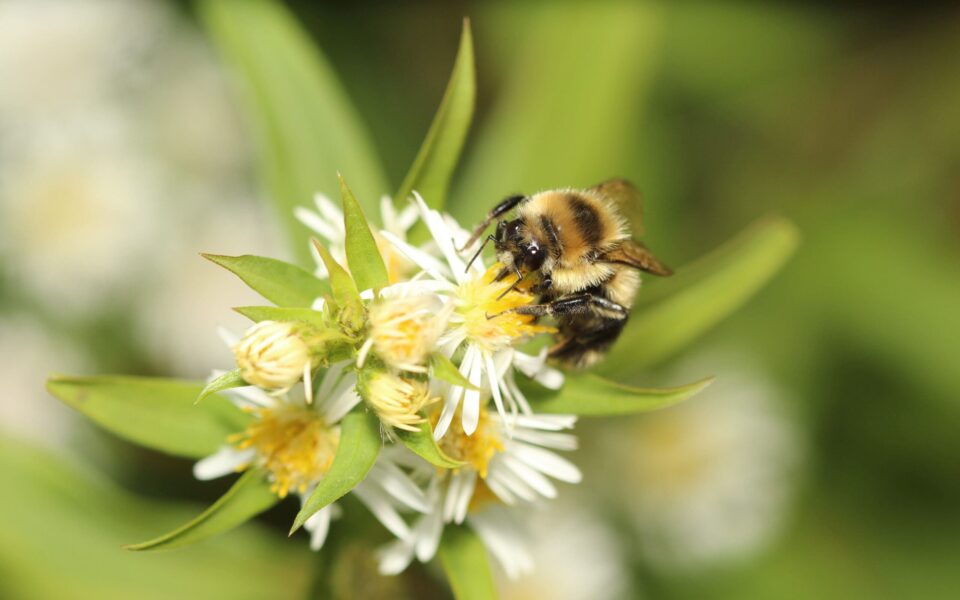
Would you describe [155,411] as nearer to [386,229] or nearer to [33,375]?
[386,229]

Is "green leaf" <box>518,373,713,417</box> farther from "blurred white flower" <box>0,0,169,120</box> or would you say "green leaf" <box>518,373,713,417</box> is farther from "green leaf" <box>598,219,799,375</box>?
"blurred white flower" <box>0,0,169,120</box>

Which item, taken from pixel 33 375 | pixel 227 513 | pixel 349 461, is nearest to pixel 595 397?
pixel 349 461

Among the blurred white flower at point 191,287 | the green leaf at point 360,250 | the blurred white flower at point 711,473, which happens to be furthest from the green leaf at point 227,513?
the blurred white flower at point 711,473

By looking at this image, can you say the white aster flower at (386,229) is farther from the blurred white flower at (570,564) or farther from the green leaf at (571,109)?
the blurred white flower at (570,564)

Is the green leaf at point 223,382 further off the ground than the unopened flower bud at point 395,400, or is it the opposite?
the green leaf at point 223,382

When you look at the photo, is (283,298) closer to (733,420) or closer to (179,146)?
(179,146)

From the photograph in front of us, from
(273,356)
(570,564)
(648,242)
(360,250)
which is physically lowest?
(570,564)

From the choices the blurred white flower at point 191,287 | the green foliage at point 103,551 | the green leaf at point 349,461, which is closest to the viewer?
the green leaf at point 349,461

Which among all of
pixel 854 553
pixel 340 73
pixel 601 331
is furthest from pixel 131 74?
pixel 854 553

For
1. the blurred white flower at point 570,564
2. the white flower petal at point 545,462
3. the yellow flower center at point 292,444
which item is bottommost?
the blurred white flower at point 570,564
